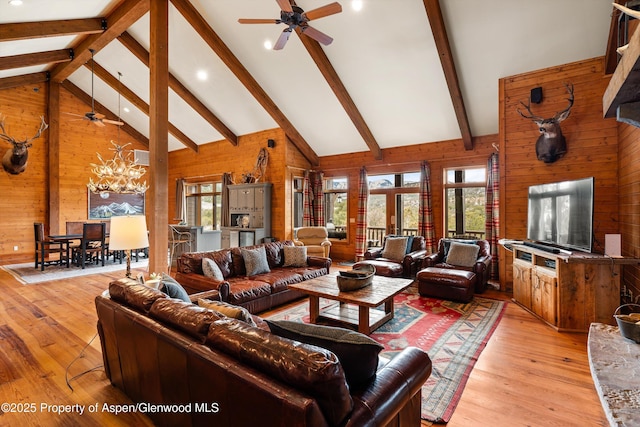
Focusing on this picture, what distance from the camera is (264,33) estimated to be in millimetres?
5352

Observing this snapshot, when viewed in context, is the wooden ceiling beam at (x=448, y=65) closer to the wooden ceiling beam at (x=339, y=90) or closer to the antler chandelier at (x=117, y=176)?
the wooden ceiling beam at (x=339, y=90)

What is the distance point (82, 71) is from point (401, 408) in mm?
10528

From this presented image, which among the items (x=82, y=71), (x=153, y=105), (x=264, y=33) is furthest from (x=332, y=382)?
(x=82, y=71)

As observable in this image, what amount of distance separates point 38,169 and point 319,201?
25.3 feet

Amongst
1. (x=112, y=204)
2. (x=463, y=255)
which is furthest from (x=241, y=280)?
(x=112, y=204)

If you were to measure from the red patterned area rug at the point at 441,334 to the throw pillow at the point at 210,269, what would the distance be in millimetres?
916

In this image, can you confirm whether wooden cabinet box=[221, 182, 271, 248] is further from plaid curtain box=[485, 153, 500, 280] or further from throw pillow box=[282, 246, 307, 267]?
plaid curtain box=[485, 153, 500, 280]

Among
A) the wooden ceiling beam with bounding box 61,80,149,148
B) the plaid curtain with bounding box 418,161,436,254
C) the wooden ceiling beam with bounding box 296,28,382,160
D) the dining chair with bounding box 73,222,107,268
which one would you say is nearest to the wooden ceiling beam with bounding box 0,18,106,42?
the dining chair with bounding box 73,222,107,268

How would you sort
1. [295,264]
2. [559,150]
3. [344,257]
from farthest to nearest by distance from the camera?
[344,257] < [295,264] < [559,150]

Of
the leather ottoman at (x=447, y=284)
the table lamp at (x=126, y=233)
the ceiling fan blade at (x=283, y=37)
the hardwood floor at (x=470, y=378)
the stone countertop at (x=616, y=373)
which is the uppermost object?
the ceiling fan blade at (x=283, y=37)

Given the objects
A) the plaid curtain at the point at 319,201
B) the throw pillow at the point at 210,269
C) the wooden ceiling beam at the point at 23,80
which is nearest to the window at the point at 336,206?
the plaid curtain at the point at 319,201

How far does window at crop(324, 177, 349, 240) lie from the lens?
820 centimetres

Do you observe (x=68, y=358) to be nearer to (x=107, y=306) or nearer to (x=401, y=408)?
(x=107, y=306)

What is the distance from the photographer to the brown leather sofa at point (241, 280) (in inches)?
142
